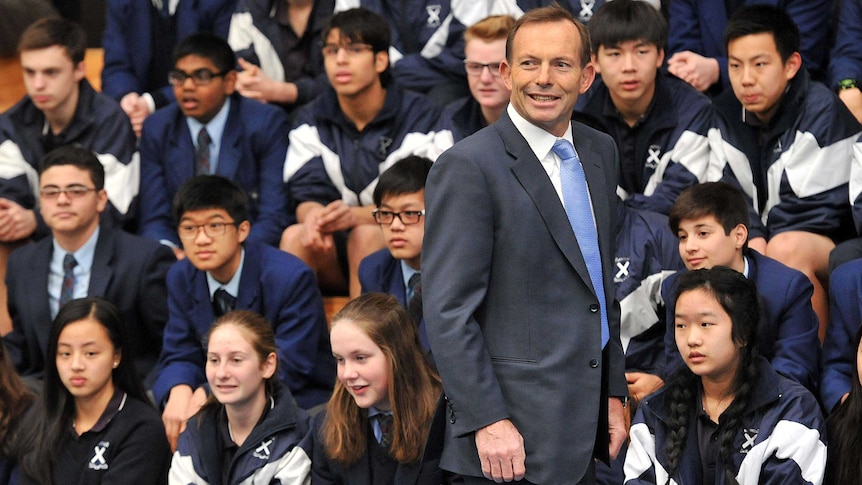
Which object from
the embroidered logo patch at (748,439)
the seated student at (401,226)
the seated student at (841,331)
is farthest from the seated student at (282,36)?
A: the embroidered logo patch at (748,439)

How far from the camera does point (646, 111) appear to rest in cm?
505

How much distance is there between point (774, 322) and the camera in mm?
4102

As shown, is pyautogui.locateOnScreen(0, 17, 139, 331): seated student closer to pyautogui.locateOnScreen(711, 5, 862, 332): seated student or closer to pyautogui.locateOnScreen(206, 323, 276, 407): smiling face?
pyautogui.locateOnScreen(206, 323, 276, 407): smiling face

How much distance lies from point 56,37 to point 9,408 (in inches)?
74.2

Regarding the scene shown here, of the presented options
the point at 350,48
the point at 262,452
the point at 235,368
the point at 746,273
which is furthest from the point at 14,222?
the point at 746,273

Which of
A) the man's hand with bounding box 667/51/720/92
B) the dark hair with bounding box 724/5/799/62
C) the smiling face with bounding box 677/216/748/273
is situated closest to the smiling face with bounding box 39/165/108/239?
the smiling face with bounding box 677/216/748/273

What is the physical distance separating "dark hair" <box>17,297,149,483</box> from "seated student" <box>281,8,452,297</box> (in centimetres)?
102

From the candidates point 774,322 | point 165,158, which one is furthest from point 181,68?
point 774,322

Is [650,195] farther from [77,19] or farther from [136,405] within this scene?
[77,19]

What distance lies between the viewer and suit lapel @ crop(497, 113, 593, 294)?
2.61 meters

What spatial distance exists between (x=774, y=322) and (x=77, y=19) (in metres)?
4.59

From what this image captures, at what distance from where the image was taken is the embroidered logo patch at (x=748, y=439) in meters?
3.55

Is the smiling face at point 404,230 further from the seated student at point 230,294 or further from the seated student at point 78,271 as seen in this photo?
the seated student at point 78,271

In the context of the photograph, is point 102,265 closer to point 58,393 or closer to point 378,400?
point 58,393
